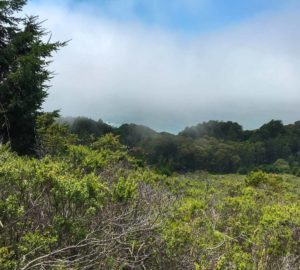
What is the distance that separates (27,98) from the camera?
18.2 m

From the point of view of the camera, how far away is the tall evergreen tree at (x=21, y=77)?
58.7 feet

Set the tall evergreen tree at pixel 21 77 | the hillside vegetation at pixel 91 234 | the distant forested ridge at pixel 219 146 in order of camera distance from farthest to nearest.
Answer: the distant forested ridge at pixel 219 146 < the tall evergreen tree at pixel 21 77 < the hillside vegetation at pixel 91 234

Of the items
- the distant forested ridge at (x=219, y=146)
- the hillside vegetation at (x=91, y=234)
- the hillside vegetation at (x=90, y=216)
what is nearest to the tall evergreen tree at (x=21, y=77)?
the hillside vegetation at (x=90, y=216)

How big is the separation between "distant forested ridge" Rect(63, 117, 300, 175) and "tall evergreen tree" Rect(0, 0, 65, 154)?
70.5 metres

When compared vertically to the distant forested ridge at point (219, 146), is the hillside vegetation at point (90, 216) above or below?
below

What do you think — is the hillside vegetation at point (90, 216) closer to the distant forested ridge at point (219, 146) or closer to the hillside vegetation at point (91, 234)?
the hillside vegetation at point (91, 234)

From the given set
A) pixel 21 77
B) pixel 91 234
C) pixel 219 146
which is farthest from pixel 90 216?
pixel 219 146

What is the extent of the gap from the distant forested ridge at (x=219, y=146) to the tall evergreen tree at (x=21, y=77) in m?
70.5

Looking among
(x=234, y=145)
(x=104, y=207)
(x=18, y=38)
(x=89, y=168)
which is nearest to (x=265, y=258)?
(x=104, y=207)

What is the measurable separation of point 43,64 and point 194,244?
12905mm

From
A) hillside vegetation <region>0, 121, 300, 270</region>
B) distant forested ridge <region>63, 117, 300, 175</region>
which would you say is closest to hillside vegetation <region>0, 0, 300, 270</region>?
hillside vegetation <region>0, 121, 300, 270</region>

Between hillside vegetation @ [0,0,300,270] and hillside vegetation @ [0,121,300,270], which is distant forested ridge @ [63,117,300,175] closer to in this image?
hillside vegetation @ [0,0,300,270]

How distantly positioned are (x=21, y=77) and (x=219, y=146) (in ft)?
349

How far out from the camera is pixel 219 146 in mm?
121250
